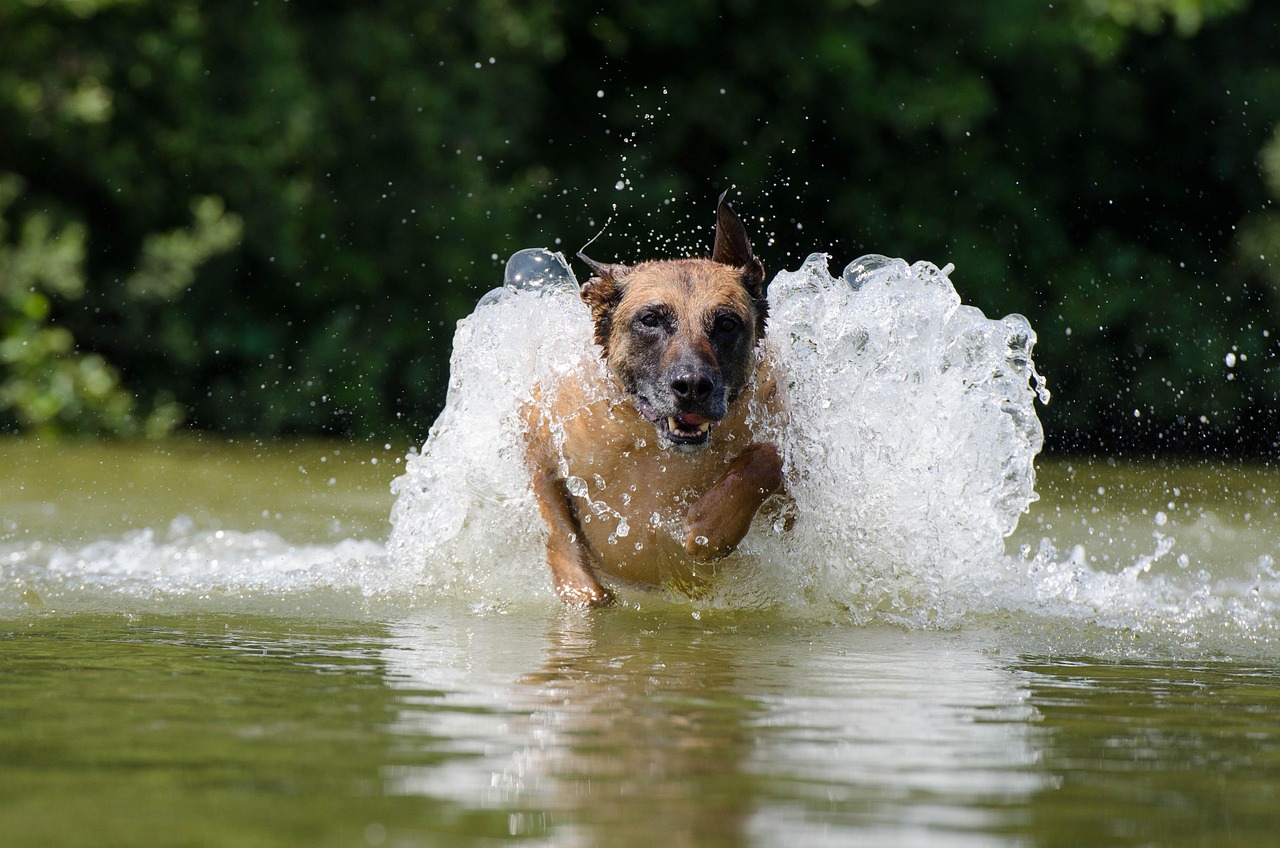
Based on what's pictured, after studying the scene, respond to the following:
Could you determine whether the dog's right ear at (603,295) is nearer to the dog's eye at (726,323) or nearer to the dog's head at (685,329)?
the dog's head at (685,329)

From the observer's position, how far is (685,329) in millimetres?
5656

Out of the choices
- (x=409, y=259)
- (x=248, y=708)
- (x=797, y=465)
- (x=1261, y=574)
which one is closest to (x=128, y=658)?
(x=248, y=708)

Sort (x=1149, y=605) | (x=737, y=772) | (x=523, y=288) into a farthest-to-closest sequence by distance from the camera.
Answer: (x=523, y=288) → (x=1149, y=605) → (x=737, y=772)

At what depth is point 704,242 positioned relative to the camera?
1645 cm

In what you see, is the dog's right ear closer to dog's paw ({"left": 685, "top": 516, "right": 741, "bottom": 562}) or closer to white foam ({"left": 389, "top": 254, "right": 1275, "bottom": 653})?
white foam ({"left": 389, "top": 254, "right": 1275, "bottom": 653})

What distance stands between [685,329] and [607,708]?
7.38 feet

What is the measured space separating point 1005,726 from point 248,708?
1.63 metres

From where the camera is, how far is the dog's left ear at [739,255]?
6023 millimetres

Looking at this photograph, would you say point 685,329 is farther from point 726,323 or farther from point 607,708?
point 607,708

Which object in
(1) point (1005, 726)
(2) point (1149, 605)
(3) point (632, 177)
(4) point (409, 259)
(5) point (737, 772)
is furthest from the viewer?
(3) point (632, 177)

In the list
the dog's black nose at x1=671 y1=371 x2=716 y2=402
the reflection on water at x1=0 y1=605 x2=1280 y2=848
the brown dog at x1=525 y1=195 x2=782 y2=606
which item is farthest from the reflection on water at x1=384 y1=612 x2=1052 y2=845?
the dog's black nose at x1=671 y1=371 x2=716 y2=402

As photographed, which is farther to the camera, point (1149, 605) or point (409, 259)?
point (409, 259)

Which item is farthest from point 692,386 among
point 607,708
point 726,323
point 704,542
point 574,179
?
point 574,179

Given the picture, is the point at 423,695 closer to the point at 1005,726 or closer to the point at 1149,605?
the point at 1005,726
